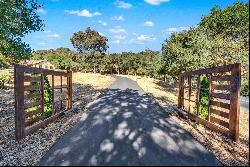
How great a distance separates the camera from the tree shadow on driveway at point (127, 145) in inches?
266

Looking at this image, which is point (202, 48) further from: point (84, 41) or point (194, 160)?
point (84, 41)

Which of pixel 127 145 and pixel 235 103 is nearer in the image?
pixel 127 145

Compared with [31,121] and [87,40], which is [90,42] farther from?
[31,121]

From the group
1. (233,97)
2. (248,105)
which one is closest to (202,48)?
(233,97)

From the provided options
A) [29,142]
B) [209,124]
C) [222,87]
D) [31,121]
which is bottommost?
[29,142]

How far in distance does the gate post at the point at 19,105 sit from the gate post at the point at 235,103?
5947 mm

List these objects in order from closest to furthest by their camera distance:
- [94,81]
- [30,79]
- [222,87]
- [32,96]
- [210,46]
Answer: [222,87] < [30,79] < [32,96] < [210,46] < [94,81]

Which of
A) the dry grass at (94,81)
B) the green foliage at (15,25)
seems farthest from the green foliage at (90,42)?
the green foliage at (15,25)

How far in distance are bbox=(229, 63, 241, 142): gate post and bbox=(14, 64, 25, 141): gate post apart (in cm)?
595

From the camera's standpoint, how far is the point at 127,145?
8.07 meters

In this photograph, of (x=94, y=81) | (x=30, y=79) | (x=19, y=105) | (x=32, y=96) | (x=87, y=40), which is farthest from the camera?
(x=87, y=40)

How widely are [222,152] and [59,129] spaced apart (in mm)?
5432

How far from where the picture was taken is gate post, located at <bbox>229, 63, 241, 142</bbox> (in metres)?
8.33

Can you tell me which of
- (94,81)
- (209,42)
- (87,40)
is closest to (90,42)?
(87,40)
